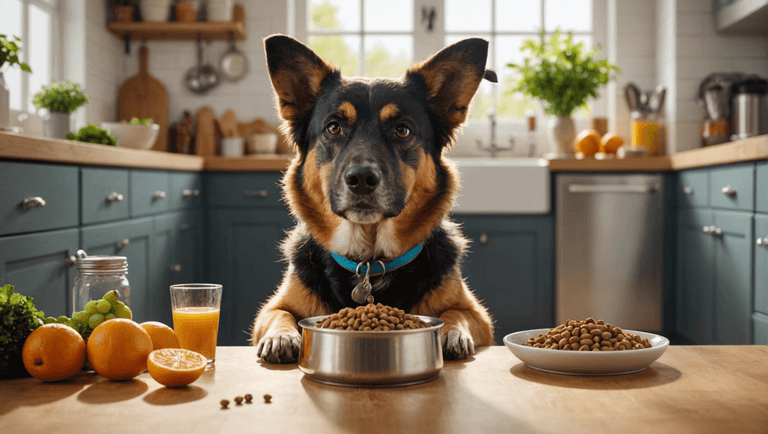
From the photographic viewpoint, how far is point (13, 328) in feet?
2.85

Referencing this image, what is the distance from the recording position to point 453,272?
167 centimetres

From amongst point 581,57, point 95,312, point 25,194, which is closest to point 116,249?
point 25,194

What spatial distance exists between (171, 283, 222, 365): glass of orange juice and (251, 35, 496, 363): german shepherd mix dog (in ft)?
1.29

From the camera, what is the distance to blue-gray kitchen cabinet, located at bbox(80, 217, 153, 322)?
2578 mm

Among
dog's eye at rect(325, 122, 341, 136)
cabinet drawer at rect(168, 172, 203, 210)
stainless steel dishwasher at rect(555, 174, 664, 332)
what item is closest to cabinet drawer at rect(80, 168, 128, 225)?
cabinet drawer at rect(168, 172, 203, 210)

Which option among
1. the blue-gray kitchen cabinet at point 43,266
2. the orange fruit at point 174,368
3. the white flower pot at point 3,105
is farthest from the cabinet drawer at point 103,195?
the orange fruit at point 174,368

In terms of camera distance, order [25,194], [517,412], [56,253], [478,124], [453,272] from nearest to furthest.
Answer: [517,412] < [453,272] < [25,194] < [56,253] < [478,124]

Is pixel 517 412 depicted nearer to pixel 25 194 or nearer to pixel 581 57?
pixel 25 194

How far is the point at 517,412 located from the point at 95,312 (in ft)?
2.05

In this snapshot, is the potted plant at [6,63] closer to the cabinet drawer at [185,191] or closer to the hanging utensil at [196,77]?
the cabinet drawer at [185,191]

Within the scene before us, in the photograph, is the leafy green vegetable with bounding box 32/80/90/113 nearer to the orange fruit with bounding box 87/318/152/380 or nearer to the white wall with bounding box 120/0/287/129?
the white wall with bounding box 120/0/287/129

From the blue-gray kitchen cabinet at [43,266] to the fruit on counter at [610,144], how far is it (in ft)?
10.7

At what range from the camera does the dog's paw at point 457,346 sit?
3.45 ft

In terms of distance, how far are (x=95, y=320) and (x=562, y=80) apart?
381cm
